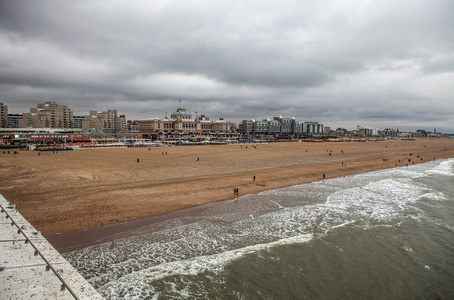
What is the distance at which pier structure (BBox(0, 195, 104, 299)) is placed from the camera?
489 cm

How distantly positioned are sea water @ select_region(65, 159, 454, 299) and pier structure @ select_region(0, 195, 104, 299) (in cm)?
245

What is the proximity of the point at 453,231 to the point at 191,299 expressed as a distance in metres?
13.7

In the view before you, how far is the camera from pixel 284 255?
33.7ft

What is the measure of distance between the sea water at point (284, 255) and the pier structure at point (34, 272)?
8.05 ft

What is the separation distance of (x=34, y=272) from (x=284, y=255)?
8.34m

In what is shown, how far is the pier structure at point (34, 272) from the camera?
4.89 meters

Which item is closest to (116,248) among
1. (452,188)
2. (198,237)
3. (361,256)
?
(198,237)

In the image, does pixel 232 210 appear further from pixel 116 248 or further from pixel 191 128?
pixel 191 128

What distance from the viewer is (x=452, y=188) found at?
22250 millimetres

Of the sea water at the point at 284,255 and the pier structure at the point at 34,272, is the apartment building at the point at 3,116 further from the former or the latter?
the pier structure at the point at 34,272

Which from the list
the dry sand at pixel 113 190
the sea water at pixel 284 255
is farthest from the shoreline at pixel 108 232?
the dry sand at pixel 113 190

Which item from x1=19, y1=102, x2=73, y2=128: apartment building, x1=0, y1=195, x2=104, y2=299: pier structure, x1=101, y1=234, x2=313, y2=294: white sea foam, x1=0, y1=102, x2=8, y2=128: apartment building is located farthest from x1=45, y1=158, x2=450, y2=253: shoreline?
x1=0, y1=102, x2=8, y2=128: apartment building

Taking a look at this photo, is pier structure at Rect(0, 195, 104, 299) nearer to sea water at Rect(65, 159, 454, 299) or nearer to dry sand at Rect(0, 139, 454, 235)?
sea water at Rect(65, 159, 454, 299)

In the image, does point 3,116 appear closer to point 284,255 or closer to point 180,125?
point 180,125
